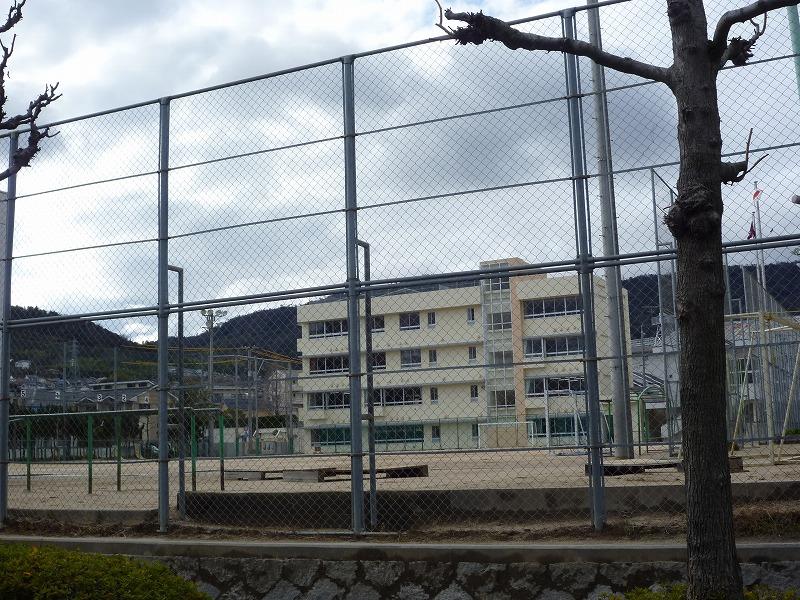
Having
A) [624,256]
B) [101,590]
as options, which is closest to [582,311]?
[624,256]

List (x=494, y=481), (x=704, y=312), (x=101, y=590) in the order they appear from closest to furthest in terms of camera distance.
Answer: (x=704, y=312), (x=101, y=590), (x=494, y=481)

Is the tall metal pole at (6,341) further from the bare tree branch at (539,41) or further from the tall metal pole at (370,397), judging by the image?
the bare tree branch at (539,41)

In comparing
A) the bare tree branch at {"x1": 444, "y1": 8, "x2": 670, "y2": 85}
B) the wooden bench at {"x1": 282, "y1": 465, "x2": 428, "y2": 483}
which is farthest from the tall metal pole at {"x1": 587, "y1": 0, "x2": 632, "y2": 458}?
the wooden bench at {"x1": 282, "y1": 465, "x2": 428, "y2": 483}

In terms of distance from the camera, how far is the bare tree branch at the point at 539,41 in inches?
185

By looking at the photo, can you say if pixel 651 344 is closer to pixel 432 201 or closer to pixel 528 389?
pixel 528 389

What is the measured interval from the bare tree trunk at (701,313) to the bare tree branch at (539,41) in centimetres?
15

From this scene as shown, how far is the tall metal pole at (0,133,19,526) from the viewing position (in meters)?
9.48

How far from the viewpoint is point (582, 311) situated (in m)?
7.16

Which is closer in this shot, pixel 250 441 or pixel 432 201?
pixel 432 201

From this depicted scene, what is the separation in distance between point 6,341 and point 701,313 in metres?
7.60

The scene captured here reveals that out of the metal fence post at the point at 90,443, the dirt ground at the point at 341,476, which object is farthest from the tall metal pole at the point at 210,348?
the metal fence post at the point at 90,443

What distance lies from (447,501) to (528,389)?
1.14 meters

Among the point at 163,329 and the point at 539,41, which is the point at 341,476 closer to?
the point at 163,329

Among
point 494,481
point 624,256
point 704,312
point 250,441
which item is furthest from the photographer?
point 250,441
